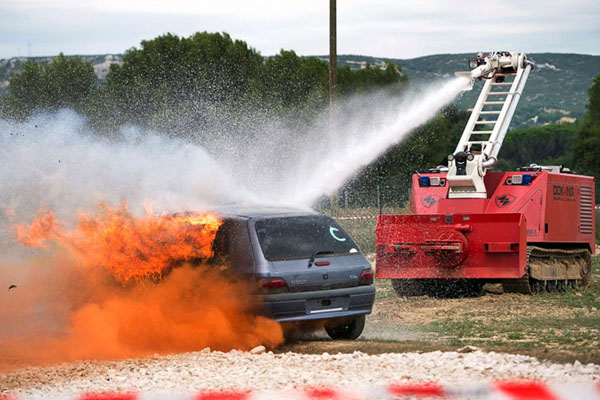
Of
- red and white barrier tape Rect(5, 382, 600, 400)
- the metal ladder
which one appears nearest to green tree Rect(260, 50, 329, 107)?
the metal ladder

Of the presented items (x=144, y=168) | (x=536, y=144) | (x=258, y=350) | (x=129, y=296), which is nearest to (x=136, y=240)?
(x=129, y=296)

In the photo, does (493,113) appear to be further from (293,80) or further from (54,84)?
(293,80)

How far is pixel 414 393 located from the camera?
8477 mm

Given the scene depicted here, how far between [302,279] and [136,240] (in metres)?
2.36

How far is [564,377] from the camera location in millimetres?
8688

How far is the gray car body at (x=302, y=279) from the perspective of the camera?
1162 cm

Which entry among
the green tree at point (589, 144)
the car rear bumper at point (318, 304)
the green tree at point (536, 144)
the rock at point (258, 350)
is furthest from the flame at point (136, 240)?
the green tree at point (536, 144)

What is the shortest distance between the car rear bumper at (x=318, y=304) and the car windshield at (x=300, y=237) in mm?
506

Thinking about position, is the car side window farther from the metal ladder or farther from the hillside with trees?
the hillside with trees

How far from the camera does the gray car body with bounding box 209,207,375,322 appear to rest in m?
11.6

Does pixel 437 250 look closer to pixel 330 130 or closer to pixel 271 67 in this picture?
pixel 330 130

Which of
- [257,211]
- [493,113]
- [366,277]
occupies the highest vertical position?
[493,113]

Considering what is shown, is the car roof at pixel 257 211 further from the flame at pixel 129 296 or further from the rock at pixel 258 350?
the rock at pixel 258 350

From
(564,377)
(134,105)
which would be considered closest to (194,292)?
(564,377)
